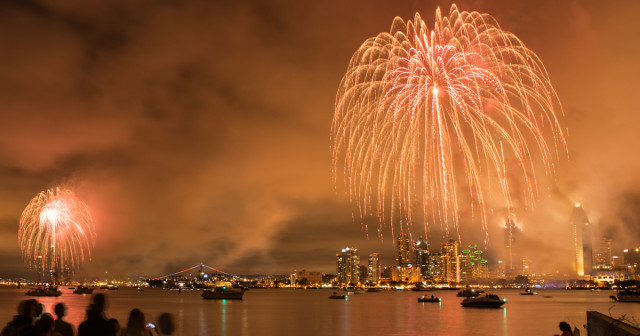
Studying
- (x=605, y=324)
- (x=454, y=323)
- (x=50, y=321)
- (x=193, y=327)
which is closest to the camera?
(x=50, y=321)

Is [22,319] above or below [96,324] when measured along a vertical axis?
above

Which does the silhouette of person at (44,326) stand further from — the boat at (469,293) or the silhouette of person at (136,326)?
the boat at (469,293)

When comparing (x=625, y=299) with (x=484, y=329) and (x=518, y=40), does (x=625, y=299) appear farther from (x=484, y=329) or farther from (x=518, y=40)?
(x=518, y=40)

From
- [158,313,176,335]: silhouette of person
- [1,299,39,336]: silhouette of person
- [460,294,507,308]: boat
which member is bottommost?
[460,294,507,308]: boat

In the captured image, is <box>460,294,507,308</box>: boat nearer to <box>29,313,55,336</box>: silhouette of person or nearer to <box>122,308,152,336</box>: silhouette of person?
<box>122,308,152,336</box>: silhouette of person

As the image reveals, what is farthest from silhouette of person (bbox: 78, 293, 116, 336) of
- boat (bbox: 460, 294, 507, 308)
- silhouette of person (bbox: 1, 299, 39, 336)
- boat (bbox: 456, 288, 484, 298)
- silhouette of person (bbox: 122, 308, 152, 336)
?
boat (bbox: 456, 288, 484, 298)

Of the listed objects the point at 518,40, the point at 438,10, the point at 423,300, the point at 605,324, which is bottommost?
the point at 423,300

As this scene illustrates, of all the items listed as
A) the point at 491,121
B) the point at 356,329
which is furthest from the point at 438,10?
the point at 356,329

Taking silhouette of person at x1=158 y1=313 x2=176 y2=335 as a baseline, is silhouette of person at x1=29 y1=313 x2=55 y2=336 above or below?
above

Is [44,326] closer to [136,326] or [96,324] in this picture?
[96,324]

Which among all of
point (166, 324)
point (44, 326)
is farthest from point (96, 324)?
point (166, 324)

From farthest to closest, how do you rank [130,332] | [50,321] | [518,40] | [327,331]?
1. [327,331]
2. [518,40]
3. [130,332]
4. [50,321]
